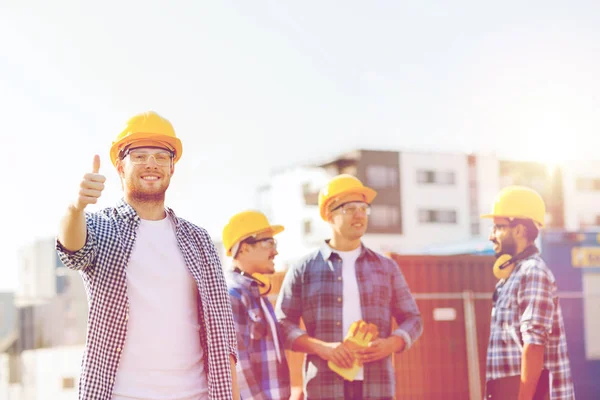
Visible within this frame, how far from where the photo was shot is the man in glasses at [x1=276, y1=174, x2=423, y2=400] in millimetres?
6234

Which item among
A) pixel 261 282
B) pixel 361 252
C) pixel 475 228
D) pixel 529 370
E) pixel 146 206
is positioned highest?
pixel 475 228

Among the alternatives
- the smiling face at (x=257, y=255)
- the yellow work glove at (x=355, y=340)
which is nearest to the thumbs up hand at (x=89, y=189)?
the smiling face at (x=257, y=255)

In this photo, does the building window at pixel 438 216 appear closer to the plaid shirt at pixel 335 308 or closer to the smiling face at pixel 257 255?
the plaid shirt at pixel 335 308

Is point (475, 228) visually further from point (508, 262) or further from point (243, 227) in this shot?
point (243, 227)

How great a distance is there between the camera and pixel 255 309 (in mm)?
6082

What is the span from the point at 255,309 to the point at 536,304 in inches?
77.0

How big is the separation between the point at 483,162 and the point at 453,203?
5058mm

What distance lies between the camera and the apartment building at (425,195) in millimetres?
77562

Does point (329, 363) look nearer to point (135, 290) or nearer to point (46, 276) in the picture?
point (135, 290)

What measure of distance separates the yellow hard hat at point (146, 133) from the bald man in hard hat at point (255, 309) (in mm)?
2100

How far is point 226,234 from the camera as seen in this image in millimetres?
6480

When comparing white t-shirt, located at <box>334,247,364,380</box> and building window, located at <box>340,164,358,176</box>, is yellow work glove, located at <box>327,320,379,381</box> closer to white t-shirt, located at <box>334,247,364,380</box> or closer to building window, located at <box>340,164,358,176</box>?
white t-shirt, located at <box>334,247,364,380</box>

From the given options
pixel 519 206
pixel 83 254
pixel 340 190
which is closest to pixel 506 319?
pixel 519 206

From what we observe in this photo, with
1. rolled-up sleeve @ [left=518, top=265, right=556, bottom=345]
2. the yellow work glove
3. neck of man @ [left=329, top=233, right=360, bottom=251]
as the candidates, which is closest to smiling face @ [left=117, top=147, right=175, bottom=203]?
the yellow work glove
